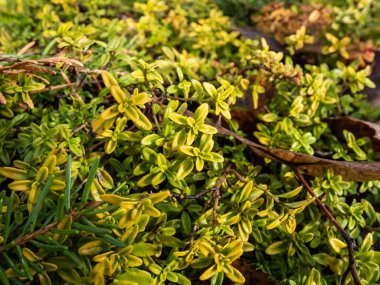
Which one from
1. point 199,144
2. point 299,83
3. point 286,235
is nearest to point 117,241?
point 199,144

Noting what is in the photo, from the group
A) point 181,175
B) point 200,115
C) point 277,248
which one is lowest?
point 277,248

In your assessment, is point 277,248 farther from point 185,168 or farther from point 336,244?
point 185,168

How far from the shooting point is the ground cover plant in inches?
51.5

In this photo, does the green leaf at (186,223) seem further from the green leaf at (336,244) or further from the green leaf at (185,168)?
the green leaf at (336,244)

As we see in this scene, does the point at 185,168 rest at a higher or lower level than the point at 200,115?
lower

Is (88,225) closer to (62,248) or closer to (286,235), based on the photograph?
(62,248)

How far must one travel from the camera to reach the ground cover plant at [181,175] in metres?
1.31

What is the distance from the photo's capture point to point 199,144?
5.09ft

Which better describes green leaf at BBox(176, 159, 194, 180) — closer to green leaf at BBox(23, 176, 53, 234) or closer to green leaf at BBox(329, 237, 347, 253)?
green leaf at BBox(23, 176, 53, 234)

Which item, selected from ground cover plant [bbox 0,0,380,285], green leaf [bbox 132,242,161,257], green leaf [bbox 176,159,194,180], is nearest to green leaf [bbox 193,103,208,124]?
ground cover plant [bbox 0,0,380,285]

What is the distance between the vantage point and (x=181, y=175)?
1.46m

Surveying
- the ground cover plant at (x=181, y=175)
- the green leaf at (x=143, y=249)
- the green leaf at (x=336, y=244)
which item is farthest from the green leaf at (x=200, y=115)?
→ the green leaf at (x=336, y=244)

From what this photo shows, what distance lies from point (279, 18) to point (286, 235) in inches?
68.9

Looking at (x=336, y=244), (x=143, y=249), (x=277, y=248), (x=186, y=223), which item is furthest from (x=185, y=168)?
(x=336, y=244)
